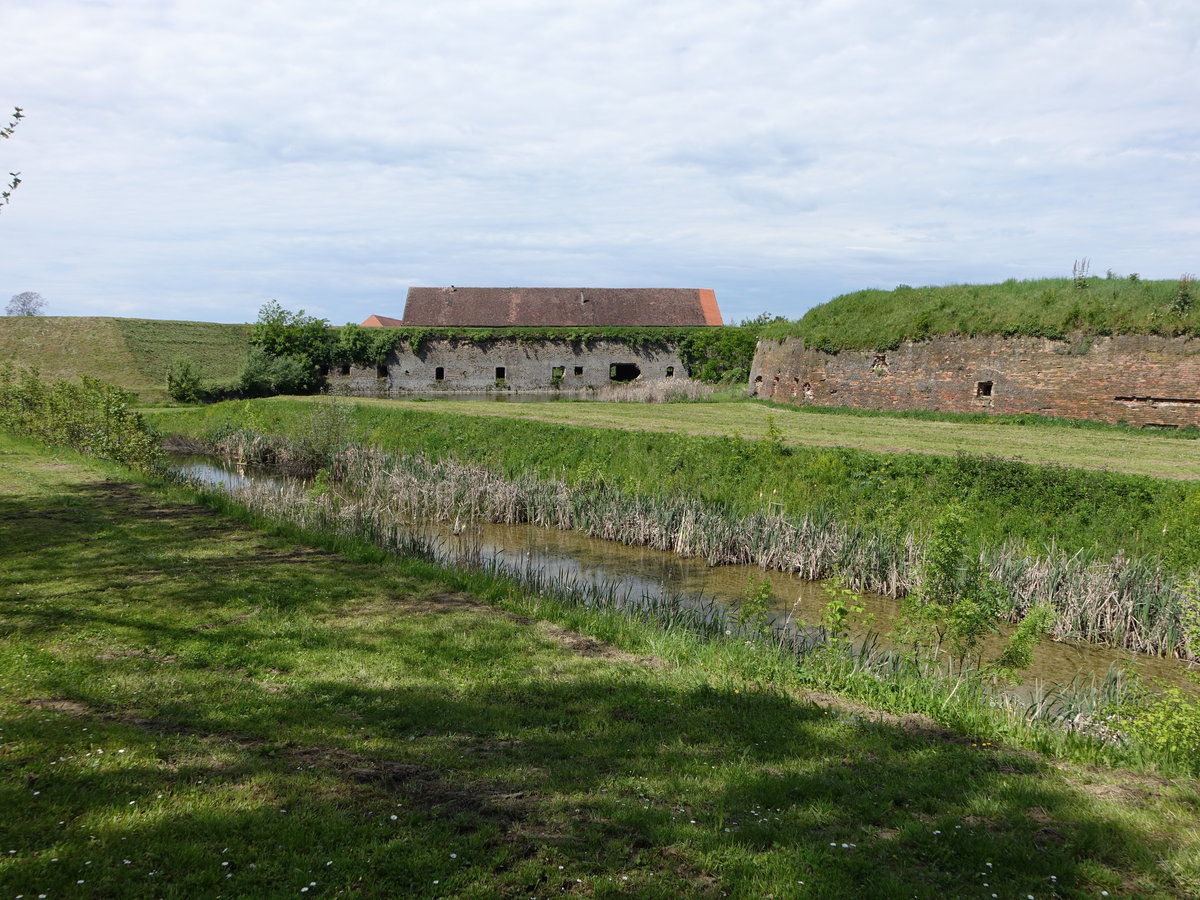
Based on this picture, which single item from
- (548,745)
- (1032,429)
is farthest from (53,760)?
(1032,429)

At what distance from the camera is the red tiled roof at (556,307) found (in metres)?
47.1

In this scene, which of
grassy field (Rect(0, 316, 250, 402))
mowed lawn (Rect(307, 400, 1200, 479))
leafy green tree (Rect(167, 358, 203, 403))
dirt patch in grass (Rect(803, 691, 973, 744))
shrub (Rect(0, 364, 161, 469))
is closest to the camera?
dirt patch in grass (Rect(803, 691, 973, 744))

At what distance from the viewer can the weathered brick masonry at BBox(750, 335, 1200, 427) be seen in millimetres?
19828

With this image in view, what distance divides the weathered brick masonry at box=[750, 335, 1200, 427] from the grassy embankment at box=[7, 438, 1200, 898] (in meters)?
18.5

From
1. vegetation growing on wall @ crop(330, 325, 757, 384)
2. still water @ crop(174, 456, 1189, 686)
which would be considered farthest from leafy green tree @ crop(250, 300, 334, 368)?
still water @ crop(174, 456, 1189, 686)

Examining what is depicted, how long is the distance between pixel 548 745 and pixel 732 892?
1677 millimetres

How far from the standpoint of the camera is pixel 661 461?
15750 mm

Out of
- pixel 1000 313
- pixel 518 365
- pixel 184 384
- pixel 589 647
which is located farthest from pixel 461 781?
pixel 518 365

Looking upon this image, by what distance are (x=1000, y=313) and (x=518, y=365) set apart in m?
28.2

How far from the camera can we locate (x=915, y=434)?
18281 millimetres

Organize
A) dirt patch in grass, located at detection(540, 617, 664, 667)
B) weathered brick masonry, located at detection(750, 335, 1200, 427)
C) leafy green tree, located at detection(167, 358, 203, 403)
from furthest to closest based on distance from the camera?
leafy green tree, located at detection(167, 358, 203, 403) < weathered brick masonry, located at detection(750, 335, 1200, 427) < dirt patch in grass, located at detection(540, 617, 664, 667)

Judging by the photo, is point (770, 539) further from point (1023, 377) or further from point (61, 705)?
point (1023, 377)

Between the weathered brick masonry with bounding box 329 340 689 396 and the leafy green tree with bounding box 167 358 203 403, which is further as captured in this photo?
the weathered brick masonry with bounding box 329 340 689 396

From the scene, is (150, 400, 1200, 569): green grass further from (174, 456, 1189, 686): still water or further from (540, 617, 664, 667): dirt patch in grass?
(540, 617, 664, 667): dirt patch in grass
